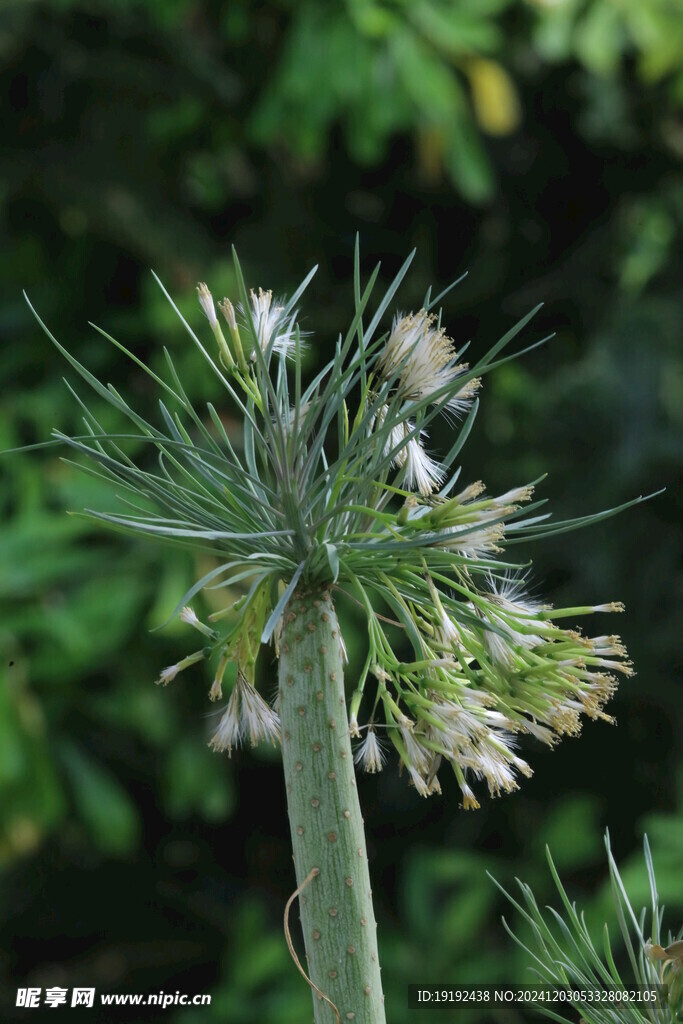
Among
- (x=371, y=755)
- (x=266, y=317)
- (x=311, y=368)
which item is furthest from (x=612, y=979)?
(x=311, y=368)

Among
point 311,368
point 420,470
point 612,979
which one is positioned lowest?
point 612,979

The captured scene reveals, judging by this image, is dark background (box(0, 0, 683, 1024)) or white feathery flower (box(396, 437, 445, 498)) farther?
dark background (box(0, 0, 683, 1024))

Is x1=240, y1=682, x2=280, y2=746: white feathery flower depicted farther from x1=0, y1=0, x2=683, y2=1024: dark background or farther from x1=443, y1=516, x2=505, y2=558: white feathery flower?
x1=0, y1=0, x2=683, y2=1024: dark background

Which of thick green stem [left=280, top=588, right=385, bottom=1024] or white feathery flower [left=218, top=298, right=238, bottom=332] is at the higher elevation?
white feathery flower [left=218, top=298, right=238, bottom=332]

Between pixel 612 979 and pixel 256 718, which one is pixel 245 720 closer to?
pixel 256 718

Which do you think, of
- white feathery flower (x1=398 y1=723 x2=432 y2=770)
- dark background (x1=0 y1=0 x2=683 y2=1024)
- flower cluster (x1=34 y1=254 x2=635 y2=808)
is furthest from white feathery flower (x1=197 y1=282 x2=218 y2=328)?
dark background (x1=0 y1=0 x2=683 y2=1024)

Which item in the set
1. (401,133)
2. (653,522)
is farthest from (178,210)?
(653,522)

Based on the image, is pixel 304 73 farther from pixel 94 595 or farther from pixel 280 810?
pixel 280 810
